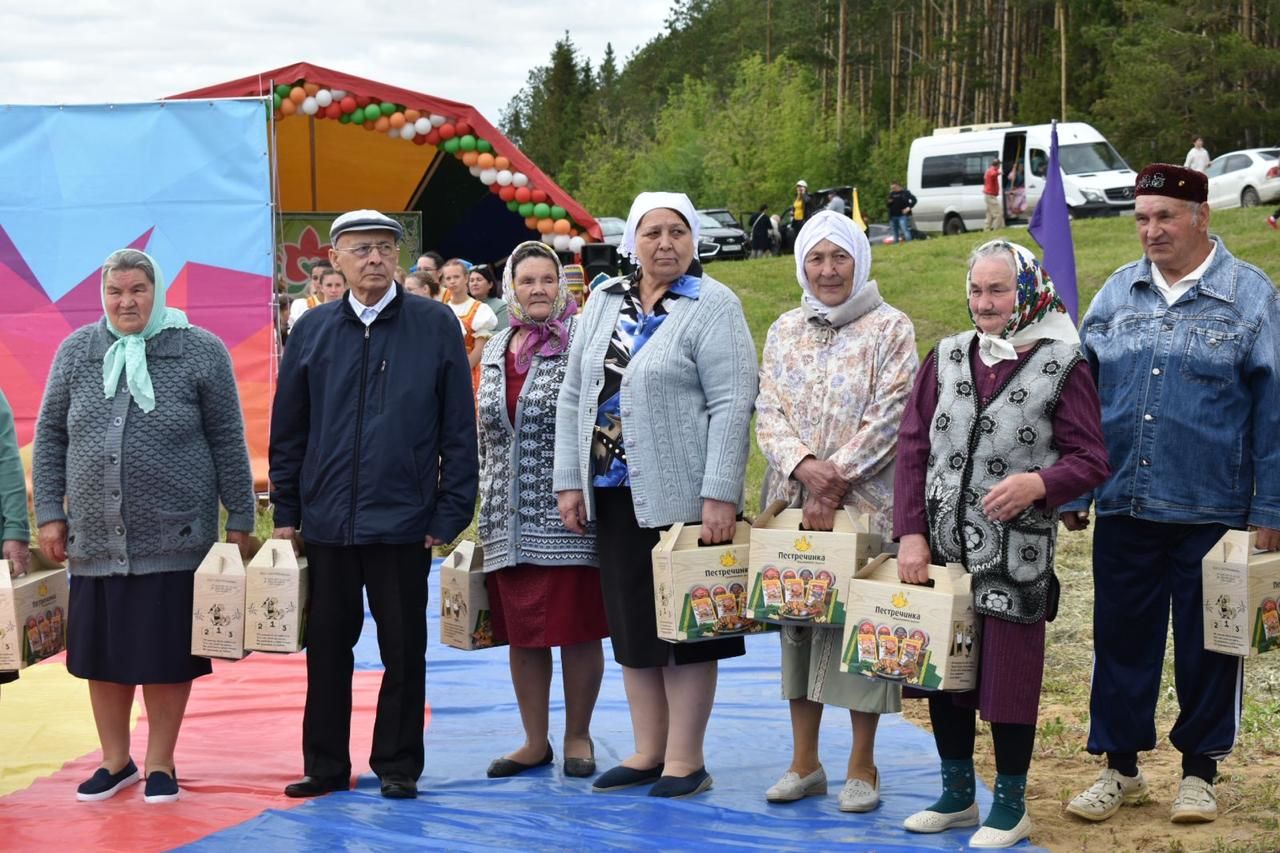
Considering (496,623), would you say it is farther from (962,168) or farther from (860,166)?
(860,166)

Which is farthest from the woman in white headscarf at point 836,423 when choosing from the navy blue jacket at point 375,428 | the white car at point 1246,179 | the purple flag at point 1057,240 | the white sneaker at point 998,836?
the white car at point 1246,179

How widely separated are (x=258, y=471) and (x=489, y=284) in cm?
215

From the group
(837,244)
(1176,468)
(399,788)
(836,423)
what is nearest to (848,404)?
(836,423)

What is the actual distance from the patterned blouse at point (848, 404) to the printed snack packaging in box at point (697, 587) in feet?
0.94

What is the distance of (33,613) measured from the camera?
4.82 metres

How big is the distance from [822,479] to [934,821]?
3.24ft

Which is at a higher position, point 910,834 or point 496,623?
point 496,623

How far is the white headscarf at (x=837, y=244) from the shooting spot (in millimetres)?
4602

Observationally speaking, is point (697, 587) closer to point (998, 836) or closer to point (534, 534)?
point (534, 534)

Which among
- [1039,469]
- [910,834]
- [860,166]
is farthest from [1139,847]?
[860,166]

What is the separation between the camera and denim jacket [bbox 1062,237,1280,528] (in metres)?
4.34

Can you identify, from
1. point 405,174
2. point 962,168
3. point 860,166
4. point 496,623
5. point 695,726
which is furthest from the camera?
point 860,166

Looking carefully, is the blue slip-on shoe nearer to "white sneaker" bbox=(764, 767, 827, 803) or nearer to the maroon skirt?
the maroon skirt

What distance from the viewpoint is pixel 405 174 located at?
1694cm
